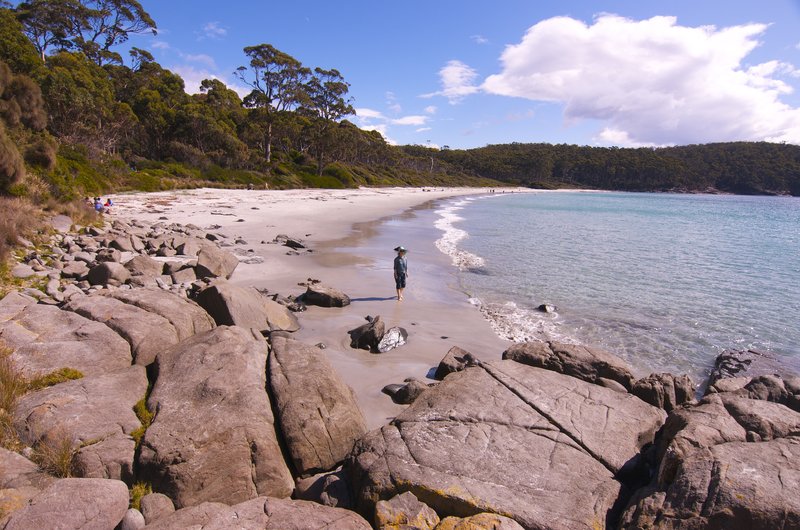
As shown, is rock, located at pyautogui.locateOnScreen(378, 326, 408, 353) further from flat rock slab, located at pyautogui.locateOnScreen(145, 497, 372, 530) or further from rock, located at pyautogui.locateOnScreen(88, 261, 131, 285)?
rock, located at pyautogui.locateOnScreen(88, 261, 131, 285)

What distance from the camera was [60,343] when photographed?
5.29 metres

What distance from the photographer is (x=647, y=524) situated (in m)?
3.28

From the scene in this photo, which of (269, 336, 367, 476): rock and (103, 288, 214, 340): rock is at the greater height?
(103, 288, 214, 340): rock

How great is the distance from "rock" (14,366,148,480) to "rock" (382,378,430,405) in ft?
11.0

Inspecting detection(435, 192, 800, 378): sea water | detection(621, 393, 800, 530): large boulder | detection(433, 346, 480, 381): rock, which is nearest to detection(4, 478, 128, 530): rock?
detection(621, 393, 800, 530): large boulder

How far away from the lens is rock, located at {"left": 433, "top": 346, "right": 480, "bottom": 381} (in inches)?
281

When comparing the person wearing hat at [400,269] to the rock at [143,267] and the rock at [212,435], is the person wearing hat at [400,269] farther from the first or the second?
the rock at [212,435]

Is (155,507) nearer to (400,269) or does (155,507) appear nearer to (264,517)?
(264,517)

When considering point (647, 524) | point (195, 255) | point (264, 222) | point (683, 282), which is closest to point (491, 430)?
point (647, 524)

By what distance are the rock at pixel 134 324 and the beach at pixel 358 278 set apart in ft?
9.03

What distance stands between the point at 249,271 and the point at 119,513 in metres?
10.3

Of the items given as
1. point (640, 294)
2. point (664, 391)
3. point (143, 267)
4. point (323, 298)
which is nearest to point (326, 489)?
point (664, 391)

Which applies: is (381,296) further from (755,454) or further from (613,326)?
(755,454)

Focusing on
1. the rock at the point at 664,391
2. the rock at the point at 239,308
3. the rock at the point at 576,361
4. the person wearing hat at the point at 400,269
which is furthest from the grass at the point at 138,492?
the person wearing hat at the point at 400,269
